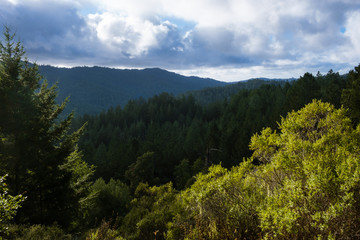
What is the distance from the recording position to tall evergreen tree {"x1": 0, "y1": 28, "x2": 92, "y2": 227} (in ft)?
35.9

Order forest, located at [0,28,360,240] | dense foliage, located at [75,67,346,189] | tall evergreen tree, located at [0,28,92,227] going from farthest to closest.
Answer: dense foliage, located at [75,67,346,189], tall evergreen tree, located at [0,28,92,227], forest, located at [0,28,360,240]

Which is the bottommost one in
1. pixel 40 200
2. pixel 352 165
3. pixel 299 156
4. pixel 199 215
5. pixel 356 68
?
pixel 40 200

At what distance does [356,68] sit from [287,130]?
77.1 ft

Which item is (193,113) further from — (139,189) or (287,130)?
(287,130)

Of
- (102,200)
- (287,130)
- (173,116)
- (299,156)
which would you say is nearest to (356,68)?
(287,130)

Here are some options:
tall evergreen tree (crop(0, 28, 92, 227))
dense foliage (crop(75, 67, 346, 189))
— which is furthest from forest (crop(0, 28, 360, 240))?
dense foliage (crop(75, 67, 346, 189))

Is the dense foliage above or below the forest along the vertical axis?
below

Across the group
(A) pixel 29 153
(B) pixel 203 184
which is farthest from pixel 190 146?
(B) pixel 203 184

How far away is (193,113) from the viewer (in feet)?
436

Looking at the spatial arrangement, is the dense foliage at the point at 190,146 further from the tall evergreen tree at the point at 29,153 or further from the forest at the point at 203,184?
the forest at the point at 203,184

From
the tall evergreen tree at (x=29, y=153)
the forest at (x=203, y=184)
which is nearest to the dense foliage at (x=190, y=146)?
the tall evergreen tree at (x=29, y=153)

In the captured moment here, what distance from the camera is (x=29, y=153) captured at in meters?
11.2

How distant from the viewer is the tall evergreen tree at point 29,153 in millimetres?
10945

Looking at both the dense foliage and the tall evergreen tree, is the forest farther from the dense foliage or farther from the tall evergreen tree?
the dense foliage
